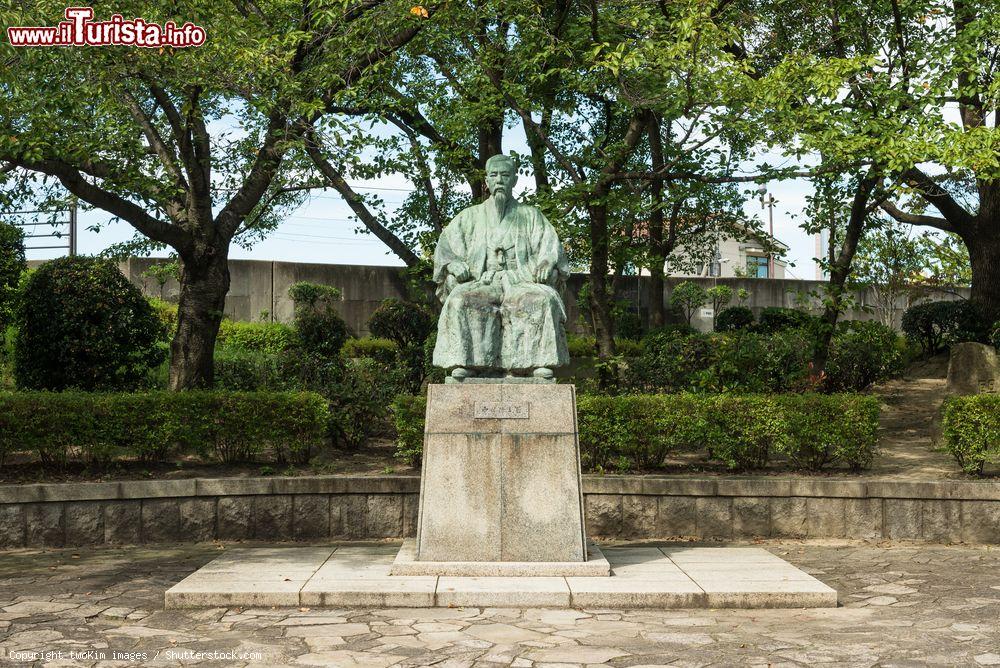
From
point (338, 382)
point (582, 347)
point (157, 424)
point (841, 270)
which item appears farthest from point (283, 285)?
point (841, 270)

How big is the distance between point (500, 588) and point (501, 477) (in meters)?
0.90

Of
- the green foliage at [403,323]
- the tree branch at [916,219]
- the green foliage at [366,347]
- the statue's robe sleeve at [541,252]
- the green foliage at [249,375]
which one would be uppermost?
the tree branch at [916,219]

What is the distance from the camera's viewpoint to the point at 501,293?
7977 millimetres

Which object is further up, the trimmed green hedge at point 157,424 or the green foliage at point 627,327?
Answer: the green foliage at point 627,327

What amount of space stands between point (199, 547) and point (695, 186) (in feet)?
24.0

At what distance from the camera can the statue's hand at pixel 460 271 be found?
8.12 m

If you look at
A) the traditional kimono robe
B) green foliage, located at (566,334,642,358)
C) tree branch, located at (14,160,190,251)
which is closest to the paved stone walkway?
the traditional kimono robe

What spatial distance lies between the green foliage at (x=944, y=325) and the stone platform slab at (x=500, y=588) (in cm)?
1023

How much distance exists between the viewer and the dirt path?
1059cm

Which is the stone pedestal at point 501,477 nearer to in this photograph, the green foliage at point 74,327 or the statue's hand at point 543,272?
the statue's hand at point 543,272

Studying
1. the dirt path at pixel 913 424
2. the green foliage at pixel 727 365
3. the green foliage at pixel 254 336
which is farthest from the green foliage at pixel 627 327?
the green foliage at pixel 254 336

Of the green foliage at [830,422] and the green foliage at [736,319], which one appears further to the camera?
the green foliage at [736,319]

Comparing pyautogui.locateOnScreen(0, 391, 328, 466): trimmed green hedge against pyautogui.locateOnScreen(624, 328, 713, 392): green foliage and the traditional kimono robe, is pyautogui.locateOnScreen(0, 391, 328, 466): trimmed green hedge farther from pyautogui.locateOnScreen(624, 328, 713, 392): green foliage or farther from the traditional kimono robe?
pyautogui.locateOnScreen(624, 328, 713, 392): green foliage

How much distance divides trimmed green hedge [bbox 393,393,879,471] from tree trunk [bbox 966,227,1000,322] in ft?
24.0
